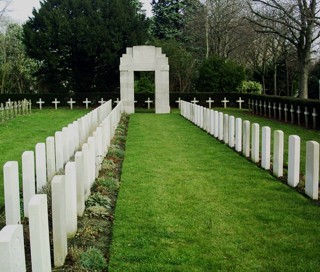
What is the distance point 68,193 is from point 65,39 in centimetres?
3523

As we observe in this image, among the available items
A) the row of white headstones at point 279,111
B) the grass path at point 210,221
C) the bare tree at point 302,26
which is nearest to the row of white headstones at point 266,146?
the grass path at point 210,221

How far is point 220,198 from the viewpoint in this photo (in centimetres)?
798

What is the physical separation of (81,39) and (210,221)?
34328mm

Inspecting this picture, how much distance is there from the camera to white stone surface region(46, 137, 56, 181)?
8.27m

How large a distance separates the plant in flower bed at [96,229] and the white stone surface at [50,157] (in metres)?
0.79

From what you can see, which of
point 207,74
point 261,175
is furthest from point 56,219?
point 207,74

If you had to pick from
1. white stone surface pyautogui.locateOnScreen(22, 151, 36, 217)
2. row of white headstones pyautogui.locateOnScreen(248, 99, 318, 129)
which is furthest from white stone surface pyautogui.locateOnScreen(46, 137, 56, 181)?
row of white headstones pyautogui.locateOnScreen(248, 99, 318, 129)

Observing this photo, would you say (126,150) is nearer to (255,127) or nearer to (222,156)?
(222,156)

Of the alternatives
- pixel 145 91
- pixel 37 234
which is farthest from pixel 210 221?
pixel 145 91

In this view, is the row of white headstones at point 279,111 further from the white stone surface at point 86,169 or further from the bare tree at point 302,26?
the white stone surface at point 86,169

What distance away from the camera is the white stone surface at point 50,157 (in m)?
8.27

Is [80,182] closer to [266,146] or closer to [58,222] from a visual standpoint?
[58,222]

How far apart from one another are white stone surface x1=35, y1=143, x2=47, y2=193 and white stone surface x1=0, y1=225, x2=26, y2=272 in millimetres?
4153

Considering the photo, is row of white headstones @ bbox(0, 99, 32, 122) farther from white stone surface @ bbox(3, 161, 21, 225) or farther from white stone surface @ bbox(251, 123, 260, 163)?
white stone surface @ bbox(3, 161, 21, 225)
